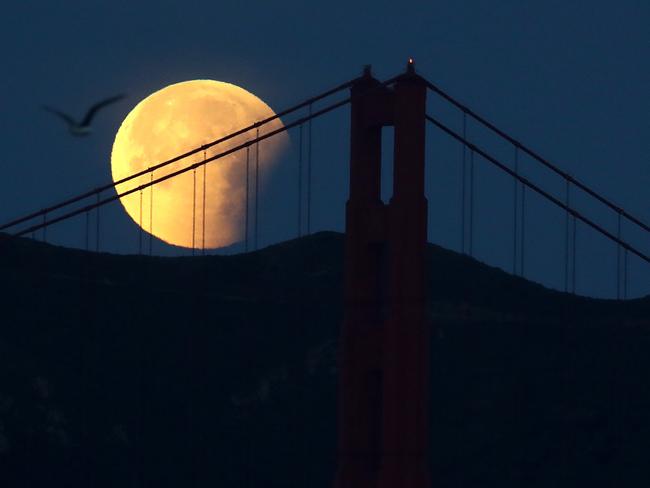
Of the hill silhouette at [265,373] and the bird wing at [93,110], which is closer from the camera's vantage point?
the bird wing at [93,110]

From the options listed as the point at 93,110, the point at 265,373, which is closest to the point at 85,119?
the point at 93,110

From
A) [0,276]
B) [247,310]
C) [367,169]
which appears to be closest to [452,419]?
[247,310]

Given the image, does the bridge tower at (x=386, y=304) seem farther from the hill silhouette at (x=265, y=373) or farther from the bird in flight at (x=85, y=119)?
the hill silhouette at (x=265, y=373)

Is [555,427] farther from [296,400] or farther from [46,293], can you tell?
[46,293]

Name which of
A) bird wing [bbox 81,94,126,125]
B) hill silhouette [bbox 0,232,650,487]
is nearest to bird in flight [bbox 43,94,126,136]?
bird wing [bbox 81,94,126,125]

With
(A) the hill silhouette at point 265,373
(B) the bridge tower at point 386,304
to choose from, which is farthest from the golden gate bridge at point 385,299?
(A) the hill silhouette at point 265,373

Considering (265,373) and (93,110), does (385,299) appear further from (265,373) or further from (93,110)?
(265,373)
